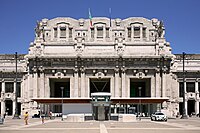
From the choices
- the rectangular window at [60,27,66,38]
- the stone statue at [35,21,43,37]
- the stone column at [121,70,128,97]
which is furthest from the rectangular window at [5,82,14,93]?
the stone column at [121,70,128,97]

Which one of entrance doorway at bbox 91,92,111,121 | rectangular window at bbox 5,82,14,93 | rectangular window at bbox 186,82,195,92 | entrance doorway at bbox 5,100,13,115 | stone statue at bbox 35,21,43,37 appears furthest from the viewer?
entrance doorway at bbox 5,100,13,115

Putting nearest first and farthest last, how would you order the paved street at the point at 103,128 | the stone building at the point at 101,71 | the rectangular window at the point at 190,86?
the paved street at the point at 103,128 → the stone building at the point at 101,71 → the rectangular window at the point at 190,86

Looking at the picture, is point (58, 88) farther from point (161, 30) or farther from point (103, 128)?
point (103, 128)

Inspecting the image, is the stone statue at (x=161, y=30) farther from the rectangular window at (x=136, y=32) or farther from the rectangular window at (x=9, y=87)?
the rectangular window at (x=9, y=87)

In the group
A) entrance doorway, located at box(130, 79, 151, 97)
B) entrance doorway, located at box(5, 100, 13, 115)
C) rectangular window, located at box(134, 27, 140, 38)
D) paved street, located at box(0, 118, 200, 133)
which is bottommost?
entrance doorway, located at box(5, 100, 13, 115)

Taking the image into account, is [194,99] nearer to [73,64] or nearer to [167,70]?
[167,70]

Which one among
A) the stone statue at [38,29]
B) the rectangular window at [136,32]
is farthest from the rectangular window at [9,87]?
the rectangular window at [136,32]

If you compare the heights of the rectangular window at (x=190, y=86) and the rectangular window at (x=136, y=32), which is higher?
the rectangular window at (x=136, y=32)

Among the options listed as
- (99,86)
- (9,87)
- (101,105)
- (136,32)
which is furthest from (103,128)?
(9,87)

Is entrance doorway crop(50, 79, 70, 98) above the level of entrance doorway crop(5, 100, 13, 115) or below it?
above

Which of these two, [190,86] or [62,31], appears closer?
[190,86]

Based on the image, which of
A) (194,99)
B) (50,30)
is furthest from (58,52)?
(194,99)

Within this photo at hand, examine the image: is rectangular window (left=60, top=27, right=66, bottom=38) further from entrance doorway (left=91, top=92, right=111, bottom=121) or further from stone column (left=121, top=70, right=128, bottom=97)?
entrance doorway (left=91, top=92, right=111, bottom=121)

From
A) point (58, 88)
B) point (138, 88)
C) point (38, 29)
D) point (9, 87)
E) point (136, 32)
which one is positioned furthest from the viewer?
point (58, 88)
